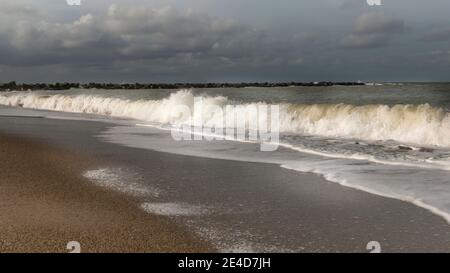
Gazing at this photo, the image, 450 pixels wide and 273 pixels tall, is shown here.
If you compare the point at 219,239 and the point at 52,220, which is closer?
the point at 219,239

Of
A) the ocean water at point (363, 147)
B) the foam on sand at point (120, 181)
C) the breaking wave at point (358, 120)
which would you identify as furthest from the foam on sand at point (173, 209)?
the breaking wave at point (358, 120)

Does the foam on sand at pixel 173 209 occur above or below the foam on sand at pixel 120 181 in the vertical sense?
below

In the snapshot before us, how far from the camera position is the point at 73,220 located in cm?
675

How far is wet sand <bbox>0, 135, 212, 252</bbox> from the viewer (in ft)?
18.9

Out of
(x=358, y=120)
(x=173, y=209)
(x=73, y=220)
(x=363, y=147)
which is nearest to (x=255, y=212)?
(x=173, y=209)

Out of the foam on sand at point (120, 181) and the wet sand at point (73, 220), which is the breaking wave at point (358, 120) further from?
the wet sand at point (73, 220)

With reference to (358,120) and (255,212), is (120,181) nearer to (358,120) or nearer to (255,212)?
(255,212)

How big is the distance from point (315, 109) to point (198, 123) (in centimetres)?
667

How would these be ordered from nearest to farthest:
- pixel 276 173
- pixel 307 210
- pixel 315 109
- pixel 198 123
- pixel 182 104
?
pixel 307 210
pixel 276 173
pixel 315 109
pixel 198 123
pixel 182 104

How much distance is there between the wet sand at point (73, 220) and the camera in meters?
5.76
